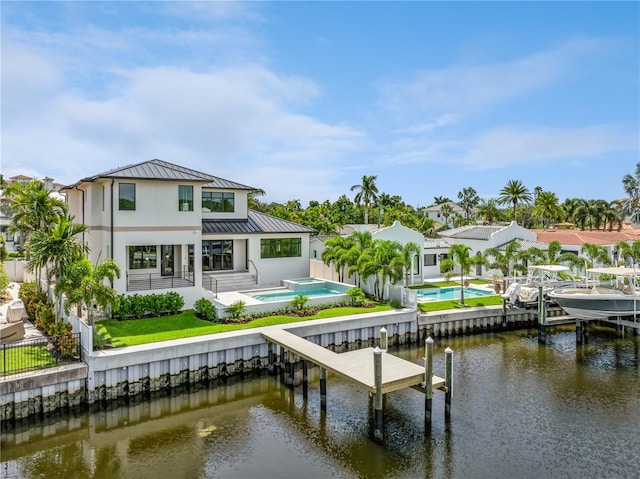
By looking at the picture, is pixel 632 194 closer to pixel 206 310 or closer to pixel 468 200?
pixel 468 200

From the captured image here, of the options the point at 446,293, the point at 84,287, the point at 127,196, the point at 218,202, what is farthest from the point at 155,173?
the point at 446,293

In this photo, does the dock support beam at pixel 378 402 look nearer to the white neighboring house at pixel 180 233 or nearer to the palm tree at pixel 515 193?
the white neighboring house at pixel 180 233

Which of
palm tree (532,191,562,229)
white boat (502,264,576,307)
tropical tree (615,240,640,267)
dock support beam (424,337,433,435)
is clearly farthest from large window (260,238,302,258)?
palm tree (532,191,562,229)

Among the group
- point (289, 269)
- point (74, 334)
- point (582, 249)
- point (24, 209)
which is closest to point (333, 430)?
point (74, 334)

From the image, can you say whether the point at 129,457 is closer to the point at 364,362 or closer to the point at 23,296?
the point at 364,362

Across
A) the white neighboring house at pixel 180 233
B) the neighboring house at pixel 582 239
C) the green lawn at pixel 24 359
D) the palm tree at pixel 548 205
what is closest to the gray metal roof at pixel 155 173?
the white neighboring house at pixel 180 233
